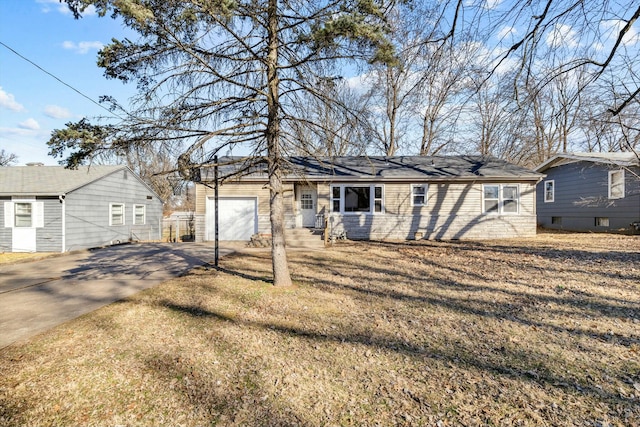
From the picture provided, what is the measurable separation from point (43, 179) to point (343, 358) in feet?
57.4

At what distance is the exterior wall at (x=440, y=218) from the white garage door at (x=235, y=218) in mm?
3577

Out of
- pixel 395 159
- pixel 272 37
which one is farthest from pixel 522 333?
pixel 395 159

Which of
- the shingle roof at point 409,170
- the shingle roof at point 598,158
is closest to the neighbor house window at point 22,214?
the shingle roof at point 409,170

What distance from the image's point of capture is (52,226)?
13070mm

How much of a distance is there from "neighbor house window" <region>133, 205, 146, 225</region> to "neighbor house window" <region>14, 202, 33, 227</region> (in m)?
4.76

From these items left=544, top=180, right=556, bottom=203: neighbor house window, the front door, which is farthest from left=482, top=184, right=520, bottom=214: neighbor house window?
Answer: the front door

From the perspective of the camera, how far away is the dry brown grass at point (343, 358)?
2.59 metres

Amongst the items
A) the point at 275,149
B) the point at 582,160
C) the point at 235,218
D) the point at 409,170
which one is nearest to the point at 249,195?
the point at 235,218

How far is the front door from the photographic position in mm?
14672

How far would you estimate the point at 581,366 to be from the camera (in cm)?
326

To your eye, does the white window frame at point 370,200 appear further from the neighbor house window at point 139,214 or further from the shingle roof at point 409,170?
the neighbor house window at point 139,214

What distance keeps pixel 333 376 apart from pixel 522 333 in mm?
2761

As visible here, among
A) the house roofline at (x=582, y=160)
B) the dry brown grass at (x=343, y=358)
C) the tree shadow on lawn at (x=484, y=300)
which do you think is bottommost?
the dry brown grass at (x=343, y=358)

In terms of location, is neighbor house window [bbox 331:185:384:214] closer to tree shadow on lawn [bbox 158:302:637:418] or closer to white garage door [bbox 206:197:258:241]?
white garage door [bbox 206:197:258:241]
